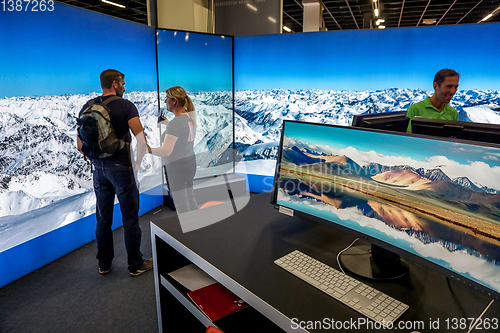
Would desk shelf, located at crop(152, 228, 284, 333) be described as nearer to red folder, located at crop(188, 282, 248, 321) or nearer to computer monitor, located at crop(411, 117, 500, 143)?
red folder, located at crop(188, 282, 248, 321)

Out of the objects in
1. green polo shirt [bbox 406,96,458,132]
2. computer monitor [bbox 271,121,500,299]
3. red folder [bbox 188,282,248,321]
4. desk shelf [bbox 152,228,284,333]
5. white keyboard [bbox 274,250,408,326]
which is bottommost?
desk shelf [bbox 152,228,284,333]

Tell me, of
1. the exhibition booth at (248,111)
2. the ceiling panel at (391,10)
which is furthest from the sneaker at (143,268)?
the ceiling panel at (391,10)

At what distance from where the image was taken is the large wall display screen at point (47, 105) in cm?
225

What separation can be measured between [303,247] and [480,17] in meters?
10.9

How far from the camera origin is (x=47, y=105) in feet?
8.19

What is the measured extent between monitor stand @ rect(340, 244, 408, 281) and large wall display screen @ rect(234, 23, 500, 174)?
2.86 m

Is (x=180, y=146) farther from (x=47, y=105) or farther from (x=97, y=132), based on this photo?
(x=47, y=105)

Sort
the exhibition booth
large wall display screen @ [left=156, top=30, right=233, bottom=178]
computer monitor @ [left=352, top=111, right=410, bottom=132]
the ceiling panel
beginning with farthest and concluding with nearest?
the ceiling panel
large wall display screen @ [left=156, top=30, right=233, bottom=178]
computer monitor @ [left=352, top=111, right=410, bottom=132]
the exhibition booth

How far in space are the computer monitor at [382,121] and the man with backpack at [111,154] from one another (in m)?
1.48

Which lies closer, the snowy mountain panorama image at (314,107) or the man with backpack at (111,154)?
the man with backpack at (111,154)

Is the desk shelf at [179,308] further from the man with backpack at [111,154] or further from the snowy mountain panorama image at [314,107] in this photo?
the snowy mountain panorama image at [314,107]

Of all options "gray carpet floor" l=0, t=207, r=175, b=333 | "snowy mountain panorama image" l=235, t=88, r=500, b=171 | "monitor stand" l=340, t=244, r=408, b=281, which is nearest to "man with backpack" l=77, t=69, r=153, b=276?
"gray carpet floor" l=0, t=207, r=175, b=333

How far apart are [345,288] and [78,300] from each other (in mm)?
1989

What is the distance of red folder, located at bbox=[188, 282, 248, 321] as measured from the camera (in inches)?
45.5
